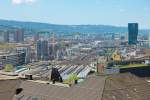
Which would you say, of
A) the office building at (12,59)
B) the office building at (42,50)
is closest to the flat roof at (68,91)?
the office building at (12,59)

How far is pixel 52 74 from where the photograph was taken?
137 feet

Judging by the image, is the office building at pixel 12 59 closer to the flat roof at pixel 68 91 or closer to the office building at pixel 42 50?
the office building at pixel 42 50

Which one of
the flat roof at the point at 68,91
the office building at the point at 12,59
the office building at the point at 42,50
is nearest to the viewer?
the flat roof at the point at 68,91

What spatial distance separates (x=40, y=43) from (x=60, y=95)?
4824 inches

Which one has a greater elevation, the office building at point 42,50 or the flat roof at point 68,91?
the office building at point 42,50

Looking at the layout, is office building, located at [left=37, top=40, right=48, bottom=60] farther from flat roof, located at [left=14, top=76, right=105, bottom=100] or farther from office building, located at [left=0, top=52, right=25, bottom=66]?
flat roof, located at [left=14, top=76, right=105, bottom=100]

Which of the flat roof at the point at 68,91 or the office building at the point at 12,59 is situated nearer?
the flat roof at the point at 68,91

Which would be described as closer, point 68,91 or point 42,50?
point 68,91

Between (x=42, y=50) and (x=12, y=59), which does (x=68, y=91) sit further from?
(x=42, y=50)

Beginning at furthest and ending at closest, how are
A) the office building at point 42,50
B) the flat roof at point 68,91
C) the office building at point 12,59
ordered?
1. the office building at point 42,50
2. the office building at point 12,59
3. the flat roof at point 68,91

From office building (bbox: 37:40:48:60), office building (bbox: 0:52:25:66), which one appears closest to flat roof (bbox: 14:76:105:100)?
office building (bbox: 0:52:25:66)

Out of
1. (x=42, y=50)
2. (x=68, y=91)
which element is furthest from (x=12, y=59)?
(x=68, y=91)

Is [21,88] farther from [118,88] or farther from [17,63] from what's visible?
[17,63]

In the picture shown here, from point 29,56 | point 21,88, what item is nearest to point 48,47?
point 29,56
